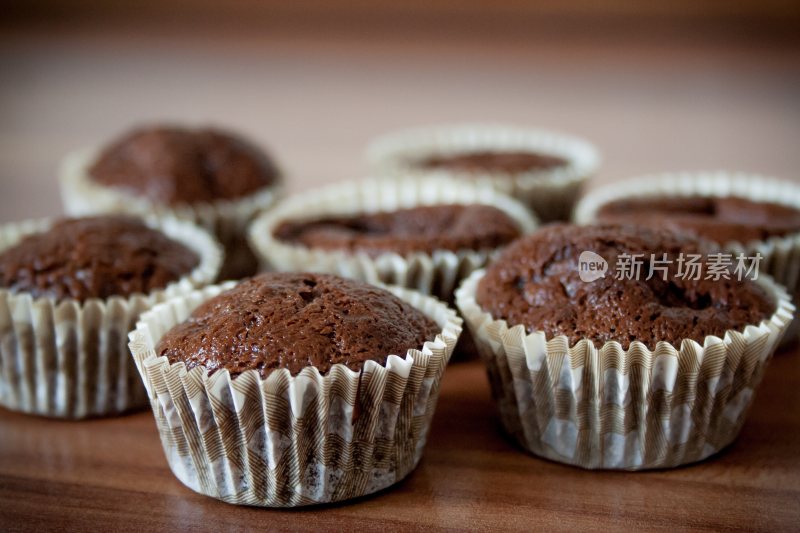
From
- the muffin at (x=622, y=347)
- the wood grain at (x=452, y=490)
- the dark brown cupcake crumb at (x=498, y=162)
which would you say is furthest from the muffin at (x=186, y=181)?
the muffin at (x=622, y=347)

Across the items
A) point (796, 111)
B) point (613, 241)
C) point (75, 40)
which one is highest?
point (613, 241)

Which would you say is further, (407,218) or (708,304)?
(407,218)

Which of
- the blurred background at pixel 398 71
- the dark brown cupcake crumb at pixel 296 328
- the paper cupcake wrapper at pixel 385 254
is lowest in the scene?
the blurred background at pixel 398 71

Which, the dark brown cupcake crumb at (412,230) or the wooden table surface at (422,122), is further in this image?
the dark brown cupcake crumb at (412,230)

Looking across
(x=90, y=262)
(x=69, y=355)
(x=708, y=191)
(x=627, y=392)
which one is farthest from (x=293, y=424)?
(x=708, y=191)

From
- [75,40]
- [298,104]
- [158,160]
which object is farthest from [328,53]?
[158,160]

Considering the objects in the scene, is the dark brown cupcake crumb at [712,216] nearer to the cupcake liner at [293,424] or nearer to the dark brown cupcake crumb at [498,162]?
the dark brown cupcake crumb at [498,162]

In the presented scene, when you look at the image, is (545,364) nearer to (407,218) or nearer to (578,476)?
(578,476)
